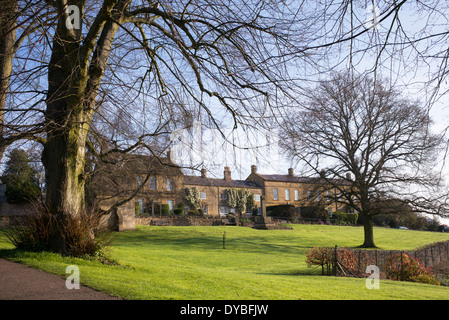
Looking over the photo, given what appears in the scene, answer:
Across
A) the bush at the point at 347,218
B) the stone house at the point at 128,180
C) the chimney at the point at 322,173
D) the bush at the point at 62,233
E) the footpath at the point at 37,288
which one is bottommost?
the bush at the point at 347,218

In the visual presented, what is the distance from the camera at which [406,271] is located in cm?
1340

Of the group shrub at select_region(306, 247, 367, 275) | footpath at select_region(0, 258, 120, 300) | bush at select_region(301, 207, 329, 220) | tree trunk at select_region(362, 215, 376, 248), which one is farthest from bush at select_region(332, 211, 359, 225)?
footpath at select_region(0, 258, 120, 300)

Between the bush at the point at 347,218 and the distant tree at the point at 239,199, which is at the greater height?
the distant tree at the point at 239,199

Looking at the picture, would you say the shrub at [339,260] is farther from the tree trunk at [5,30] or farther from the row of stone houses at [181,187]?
the tree trunk at [5,30]

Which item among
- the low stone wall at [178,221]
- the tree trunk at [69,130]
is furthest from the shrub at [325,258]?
the low stone wall at [178,221]

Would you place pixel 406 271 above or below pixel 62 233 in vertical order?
below

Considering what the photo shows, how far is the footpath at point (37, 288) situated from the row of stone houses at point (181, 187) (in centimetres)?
365

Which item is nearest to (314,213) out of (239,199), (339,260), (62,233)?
(239,199)

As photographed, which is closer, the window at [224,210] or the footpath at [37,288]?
the footpath at [37,288]

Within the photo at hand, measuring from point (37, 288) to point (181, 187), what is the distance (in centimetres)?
3546

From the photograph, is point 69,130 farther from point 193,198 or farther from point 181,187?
point 193,198

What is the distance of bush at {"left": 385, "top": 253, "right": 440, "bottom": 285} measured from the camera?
1312 centimetres

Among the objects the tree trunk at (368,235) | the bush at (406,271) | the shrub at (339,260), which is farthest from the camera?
the tree trunk at (368,235)

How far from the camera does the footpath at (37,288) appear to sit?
193 inches
